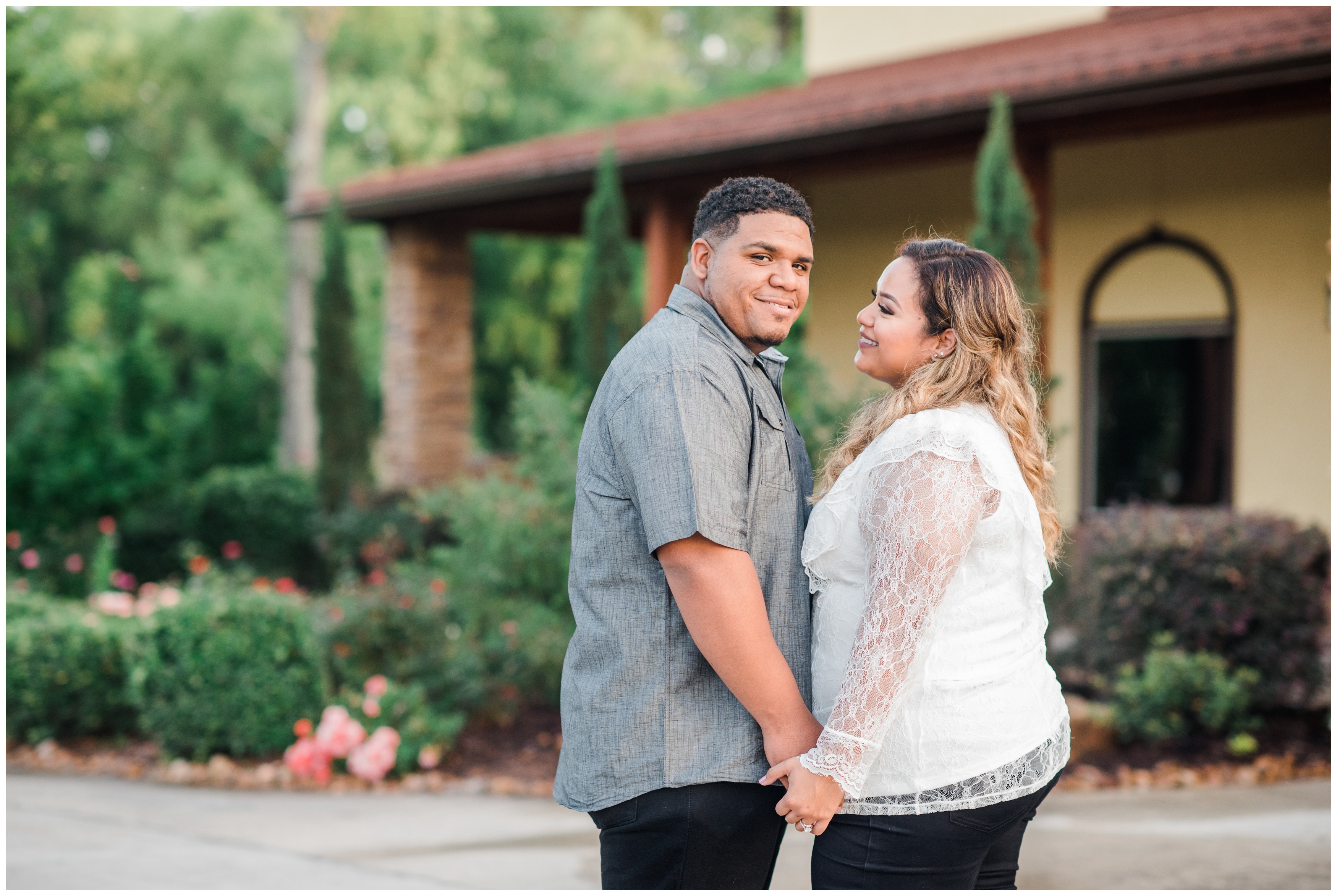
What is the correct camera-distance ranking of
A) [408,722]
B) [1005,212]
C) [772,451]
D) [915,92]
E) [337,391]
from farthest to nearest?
1. [337,391]
2. [915,92]
3. [1005,212]
4. [408,722]
5. [772,451]

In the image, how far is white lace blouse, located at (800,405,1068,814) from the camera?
201 centimetres

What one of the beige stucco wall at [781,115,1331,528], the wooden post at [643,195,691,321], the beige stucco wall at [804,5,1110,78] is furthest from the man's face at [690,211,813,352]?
the beige stucco wall at [804,5,1110,78]

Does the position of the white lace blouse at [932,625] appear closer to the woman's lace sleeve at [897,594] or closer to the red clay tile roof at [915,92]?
the woman's lace sleeve at [897,594]

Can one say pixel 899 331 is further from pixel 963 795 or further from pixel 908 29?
pixel 908 29

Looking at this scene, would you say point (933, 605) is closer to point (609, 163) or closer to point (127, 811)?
point (127, 811)

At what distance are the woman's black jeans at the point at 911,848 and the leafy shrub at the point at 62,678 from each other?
227 inches

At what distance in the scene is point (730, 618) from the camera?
2039 millimetres

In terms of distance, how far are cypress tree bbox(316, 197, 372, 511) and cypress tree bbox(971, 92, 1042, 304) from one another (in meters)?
6.99

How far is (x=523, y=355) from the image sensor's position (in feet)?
85.1

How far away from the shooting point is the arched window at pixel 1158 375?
9.38 m

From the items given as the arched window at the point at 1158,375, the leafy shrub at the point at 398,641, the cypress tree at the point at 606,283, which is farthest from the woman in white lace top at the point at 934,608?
the arched window at the point at 1158,375

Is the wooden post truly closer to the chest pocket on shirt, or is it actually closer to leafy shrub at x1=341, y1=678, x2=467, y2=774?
leafy shrub at x1=341, y1=678, x2=467, y2=774

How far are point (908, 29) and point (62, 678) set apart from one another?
931cm

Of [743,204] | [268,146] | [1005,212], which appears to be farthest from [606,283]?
[268,146]
